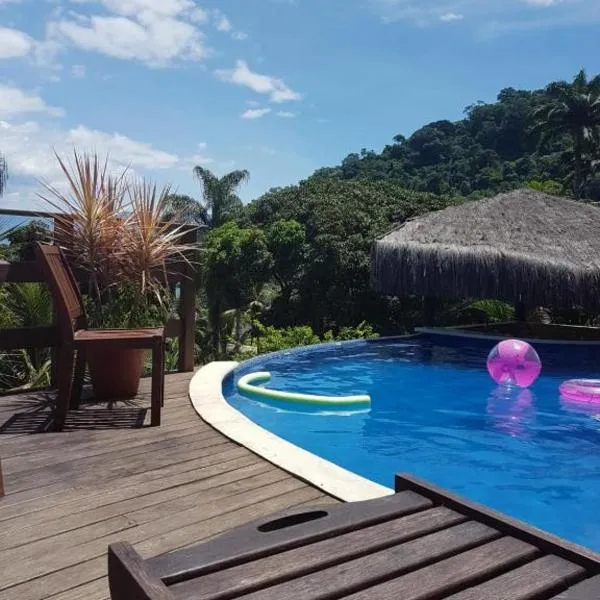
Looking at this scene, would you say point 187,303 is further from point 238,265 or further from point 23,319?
point 238,265

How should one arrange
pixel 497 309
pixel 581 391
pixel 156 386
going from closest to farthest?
pixel 156 386 < pixel 581 391 < pixel 497 309

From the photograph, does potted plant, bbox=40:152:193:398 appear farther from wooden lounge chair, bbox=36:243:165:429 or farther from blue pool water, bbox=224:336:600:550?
blue pool water, bbox=224:336:600:550

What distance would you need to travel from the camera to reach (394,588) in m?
1.16

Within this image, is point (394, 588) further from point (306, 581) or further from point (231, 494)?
point (231, 494)

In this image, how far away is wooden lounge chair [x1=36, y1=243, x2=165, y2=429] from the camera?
10.6 ft

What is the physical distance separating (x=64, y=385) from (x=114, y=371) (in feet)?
2.21

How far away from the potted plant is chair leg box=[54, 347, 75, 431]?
69cm

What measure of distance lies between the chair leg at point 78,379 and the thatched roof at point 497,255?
8059 mm

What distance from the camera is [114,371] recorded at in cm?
392

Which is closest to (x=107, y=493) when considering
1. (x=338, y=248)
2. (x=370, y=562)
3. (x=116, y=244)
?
(x=370, y=562)

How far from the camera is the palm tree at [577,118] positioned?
3444 centimetres

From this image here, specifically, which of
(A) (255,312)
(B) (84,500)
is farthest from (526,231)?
(B) (84,500)

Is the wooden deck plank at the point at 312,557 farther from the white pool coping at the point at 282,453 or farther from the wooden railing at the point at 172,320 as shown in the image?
the wooden railing at the point at 172,320

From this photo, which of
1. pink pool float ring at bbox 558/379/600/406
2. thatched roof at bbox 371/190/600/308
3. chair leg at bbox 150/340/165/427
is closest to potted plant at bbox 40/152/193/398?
chair leg at bbox 150/340/165/427
